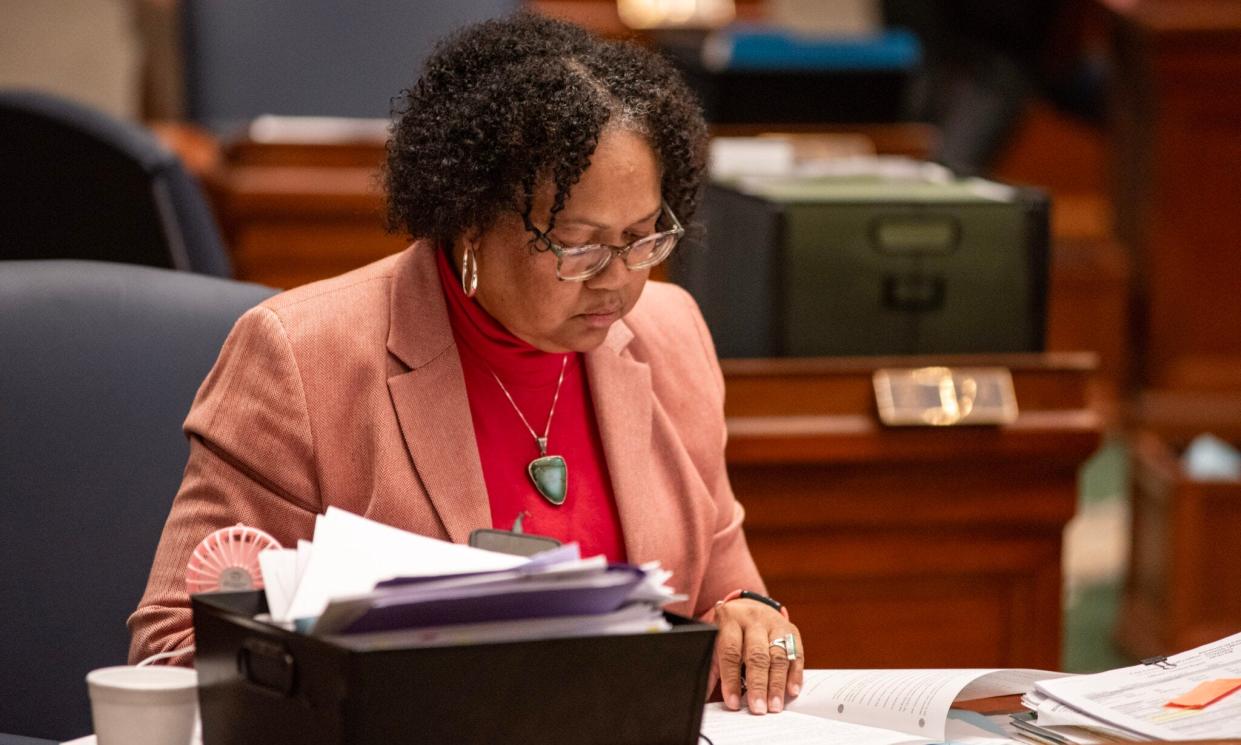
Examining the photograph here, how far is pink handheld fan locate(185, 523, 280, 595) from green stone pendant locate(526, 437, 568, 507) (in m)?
0.38

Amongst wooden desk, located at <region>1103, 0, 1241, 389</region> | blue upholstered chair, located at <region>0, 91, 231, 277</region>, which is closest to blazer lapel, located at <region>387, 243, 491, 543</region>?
blue upholstered chair, located at <region>0, 91, 231, 277</region>

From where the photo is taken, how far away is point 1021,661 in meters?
2.46

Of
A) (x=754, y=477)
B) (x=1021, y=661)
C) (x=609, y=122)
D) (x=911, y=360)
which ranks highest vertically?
(x=609, y=122)

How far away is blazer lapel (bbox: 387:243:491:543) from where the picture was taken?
5.10 feet

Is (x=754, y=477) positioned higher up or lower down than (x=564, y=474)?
lower down

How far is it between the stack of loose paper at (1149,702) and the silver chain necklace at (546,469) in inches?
19.1

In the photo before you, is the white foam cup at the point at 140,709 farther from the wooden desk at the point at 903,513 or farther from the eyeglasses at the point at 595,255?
the wooden desk at the point at 903,513

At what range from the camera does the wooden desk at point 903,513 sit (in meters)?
2.45

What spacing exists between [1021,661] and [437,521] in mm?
1211

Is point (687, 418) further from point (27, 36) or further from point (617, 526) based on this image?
point (27, 36)

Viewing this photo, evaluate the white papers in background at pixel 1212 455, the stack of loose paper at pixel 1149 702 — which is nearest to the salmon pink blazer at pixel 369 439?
the stack of loose paper at pixel 1149 702

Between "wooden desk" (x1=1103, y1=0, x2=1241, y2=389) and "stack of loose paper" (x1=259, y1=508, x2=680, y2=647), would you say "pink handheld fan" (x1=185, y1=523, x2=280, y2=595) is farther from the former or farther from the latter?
"wooden desk" (x1=1103, y1=0, x2=1241, y2=389)

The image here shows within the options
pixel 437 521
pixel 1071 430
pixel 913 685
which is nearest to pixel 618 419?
pixel 437 521

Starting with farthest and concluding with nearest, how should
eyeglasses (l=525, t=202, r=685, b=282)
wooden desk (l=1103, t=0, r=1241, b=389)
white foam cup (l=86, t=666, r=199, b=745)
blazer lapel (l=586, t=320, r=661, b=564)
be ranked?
wooden desk (l=1103, t=0, r=1241, b=389) → blazer lapel (l=586, t=320, r=661, b=564) → eyeglasses (l=525, t=202, r=685, b=282) → white foam cup (l=86, t=666, r=199, b=745)
